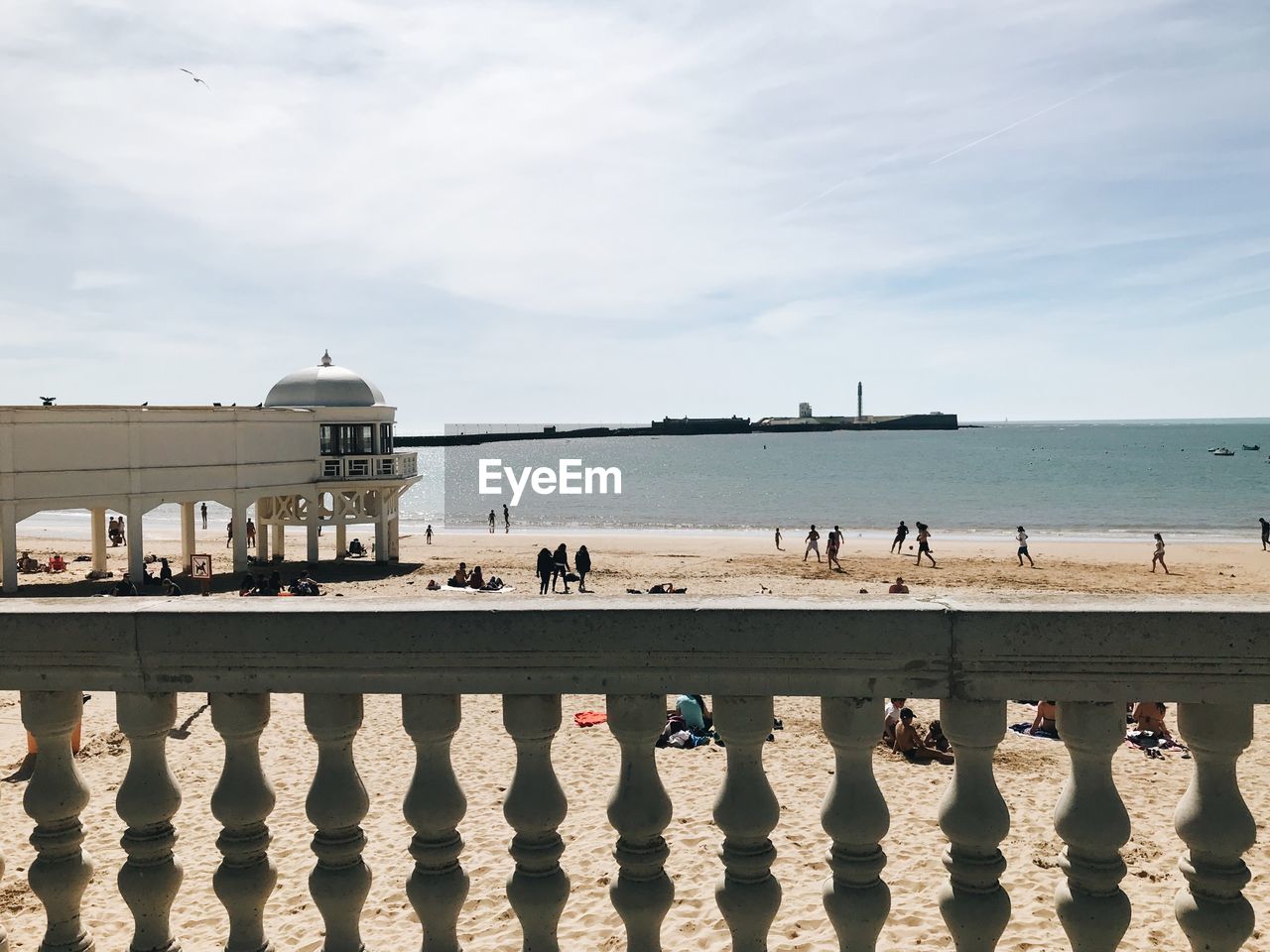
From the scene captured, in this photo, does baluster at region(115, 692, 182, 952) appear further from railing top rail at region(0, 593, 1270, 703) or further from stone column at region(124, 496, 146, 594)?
stone column at region(124, 496, 146, 594)

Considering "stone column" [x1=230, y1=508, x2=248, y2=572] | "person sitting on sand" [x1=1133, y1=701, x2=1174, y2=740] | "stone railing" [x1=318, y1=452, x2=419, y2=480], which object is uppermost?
"stone railing" [x1=318, y1=452, x2=419, y2=480]

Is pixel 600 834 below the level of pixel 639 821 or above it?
below

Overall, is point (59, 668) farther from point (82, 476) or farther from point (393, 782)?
point (82, 476)

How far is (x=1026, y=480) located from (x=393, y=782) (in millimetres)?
94934

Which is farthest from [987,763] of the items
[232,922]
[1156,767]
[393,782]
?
[1156,767]

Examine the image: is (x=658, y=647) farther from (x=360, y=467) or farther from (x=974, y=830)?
(x=360, y=467)

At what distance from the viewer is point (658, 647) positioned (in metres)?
2.06

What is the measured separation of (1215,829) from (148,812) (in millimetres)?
2525

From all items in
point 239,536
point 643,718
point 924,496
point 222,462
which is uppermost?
point 222,462

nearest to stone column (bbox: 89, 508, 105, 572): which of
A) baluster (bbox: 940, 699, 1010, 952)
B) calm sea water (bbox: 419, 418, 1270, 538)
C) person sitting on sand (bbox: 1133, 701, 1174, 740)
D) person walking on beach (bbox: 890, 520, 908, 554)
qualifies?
person sitting on sand (bbox: 1133, 701, 1174, 740)

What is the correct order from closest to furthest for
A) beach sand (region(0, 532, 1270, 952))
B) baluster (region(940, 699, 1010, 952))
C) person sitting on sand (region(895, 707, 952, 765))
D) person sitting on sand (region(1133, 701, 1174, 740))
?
baluster (region(940, 699, 1010, 952))
beach sand (region(0, 532, 1270, 952))
person sitting on sand (region(1133, 701, 1174, 740))
person sitting on sand (region(895, 707, 952, 765))

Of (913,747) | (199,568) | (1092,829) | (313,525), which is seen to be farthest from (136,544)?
(1092,829)

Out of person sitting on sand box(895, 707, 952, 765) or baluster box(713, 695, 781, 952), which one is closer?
baluster box(713, 695, 781, 952)

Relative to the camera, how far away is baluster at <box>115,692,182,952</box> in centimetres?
223
